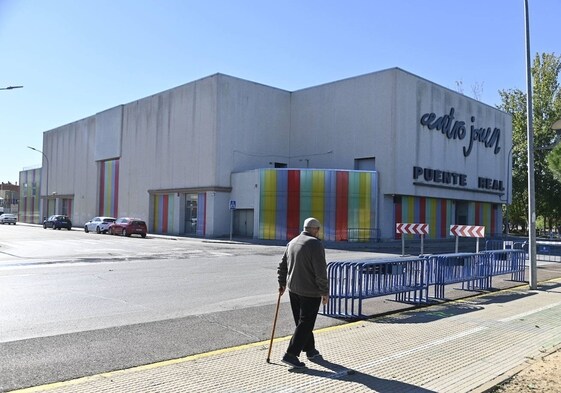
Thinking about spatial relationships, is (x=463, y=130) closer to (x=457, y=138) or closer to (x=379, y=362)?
(x=457, y=138)

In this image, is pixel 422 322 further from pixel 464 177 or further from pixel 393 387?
pixel 464 177

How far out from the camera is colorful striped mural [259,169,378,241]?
116 ft

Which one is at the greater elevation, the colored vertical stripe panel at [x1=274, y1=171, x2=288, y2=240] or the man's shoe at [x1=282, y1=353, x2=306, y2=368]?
the colored vertical stripe panel at [x1=274, y1=171, x2=288, y2=240]

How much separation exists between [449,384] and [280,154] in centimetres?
3914

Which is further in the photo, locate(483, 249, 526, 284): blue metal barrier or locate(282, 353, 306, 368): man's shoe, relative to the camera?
locate(483, 249, 526, 284): blue metal barrier

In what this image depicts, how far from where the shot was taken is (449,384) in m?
5.23

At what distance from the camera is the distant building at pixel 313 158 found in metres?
35.9

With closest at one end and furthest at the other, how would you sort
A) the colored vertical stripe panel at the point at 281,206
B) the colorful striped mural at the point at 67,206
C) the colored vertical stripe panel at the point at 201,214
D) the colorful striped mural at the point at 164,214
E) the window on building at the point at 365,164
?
the colored vertical stripe panel at the point at 281,206 → the window on building at the point at 365,164 → the colored vertical stripe panel at the point at 201,214 → the colorful striped mural at the point at 164,214 → the colorful striped mural at the point at 67,206

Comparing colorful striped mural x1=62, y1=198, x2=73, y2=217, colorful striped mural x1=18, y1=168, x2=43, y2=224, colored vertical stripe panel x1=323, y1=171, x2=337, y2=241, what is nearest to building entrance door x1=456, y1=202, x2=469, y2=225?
colored vertical stripe panel x1=323, y1=171, x2=337, y2=241

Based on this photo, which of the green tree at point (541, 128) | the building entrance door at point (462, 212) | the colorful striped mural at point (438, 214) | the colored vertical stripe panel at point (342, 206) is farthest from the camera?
the green tree at point (541, 128)

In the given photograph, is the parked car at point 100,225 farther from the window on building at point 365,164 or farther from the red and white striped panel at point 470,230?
the red and white striped panel at point 470,230

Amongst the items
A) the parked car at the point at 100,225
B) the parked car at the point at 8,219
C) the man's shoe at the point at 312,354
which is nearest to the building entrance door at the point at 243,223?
the parked car at the point at 100,225

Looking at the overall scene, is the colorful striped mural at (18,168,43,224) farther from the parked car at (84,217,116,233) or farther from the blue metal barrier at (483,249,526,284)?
the blue metal barrier at (483,249,526,284)

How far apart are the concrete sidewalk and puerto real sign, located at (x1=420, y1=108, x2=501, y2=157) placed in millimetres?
33486
